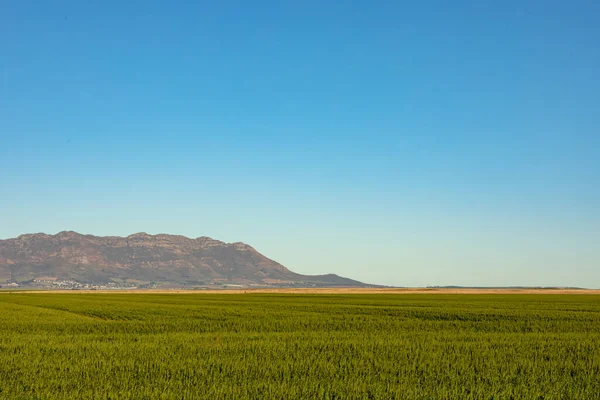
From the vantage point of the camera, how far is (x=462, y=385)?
1355 cm

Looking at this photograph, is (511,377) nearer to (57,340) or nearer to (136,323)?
(57,340)

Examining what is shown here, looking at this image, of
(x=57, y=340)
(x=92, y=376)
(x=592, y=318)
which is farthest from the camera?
(x=592, y=318)

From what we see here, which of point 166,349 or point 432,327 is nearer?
point 166,349

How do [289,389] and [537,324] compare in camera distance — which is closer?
[289,389]

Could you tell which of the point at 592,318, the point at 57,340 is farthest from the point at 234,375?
the point at 592,318

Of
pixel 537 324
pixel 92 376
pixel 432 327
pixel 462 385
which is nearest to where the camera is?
pixel 462 385

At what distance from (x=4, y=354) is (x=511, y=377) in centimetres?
1579

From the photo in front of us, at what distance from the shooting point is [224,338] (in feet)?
78.7

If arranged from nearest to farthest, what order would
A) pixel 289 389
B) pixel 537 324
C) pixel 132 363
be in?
pixel 289 389, pixel 132 363, pixel 537 324

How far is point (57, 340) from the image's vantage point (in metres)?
23.0

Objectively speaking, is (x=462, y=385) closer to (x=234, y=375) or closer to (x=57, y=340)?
(x=234, y=375)

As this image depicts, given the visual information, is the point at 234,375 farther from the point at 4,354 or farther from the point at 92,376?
the point at 4,354

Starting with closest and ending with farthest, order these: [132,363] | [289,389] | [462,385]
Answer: [289,389], [462,385], [132,363]

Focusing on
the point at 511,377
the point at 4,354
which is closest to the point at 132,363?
the point at 4,354
